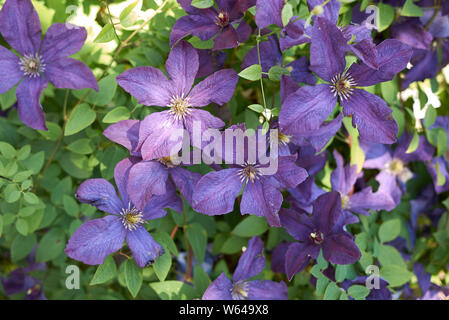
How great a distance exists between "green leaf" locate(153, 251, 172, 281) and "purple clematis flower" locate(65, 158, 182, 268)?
18 millimetres

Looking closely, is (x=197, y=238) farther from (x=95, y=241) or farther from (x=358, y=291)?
(x=358, y=291)

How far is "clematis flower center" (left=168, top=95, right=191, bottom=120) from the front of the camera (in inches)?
A: 29.3

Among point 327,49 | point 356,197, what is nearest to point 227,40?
point 327,49

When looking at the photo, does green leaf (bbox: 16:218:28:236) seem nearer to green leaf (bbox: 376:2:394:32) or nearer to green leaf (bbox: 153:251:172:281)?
green leaf (bbox: 153:251:172:281)

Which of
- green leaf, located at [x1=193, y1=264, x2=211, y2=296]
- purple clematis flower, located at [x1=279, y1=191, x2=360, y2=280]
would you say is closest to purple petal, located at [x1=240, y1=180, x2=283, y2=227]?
purple clematis flower, located at [x1=279, y1=191, x2=360, y2=280]

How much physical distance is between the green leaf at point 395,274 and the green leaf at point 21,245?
759mm

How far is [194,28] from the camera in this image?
72cm

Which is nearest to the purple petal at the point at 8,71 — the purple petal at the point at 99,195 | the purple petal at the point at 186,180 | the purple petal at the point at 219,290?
the purple petal at the point at 99,195

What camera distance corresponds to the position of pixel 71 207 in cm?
86

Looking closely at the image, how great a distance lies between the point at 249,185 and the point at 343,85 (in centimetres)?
24

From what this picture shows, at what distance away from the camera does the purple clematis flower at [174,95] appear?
701mm

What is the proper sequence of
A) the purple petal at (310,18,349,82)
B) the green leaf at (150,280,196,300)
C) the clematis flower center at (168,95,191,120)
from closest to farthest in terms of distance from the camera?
the purple petal at (310,18,349,82), the clematis flower center at (168,95,191,120), the green leaf at (150,280,196,300)
